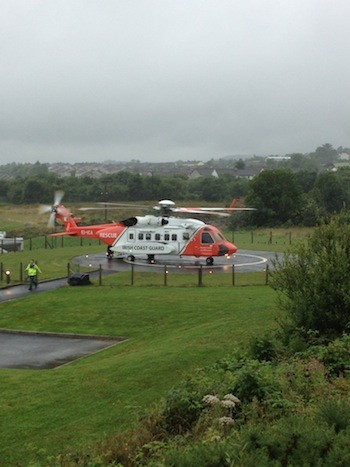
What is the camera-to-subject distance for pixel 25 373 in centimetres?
1622

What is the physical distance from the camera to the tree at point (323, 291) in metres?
14.7

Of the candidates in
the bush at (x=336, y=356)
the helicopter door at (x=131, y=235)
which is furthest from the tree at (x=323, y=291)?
the helicopter door at (x=131, y=235)

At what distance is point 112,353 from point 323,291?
6.72m

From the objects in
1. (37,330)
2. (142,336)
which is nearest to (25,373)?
(142,336)

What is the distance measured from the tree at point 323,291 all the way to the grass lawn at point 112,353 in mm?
1887

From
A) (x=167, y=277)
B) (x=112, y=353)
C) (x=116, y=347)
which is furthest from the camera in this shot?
(x=167, y=277)

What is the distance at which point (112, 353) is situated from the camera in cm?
1894

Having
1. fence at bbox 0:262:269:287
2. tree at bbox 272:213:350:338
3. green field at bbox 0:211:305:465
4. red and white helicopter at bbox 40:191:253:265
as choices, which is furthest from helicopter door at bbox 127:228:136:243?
tree at bbox 272:213:350:338

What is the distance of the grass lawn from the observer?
1159 centimetres

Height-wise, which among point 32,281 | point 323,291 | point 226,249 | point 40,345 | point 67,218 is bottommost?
point 40,345

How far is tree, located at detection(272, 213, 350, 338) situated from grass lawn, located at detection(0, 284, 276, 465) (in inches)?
74.3

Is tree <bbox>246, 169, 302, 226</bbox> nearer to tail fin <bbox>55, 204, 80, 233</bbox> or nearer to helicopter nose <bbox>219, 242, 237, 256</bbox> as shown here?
tail fin <bbox>55, 204, 80, 233</bbox>

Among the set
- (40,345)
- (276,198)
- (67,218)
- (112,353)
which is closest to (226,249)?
(67,218)

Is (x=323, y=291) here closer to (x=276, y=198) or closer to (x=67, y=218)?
(x=67, y=218)
